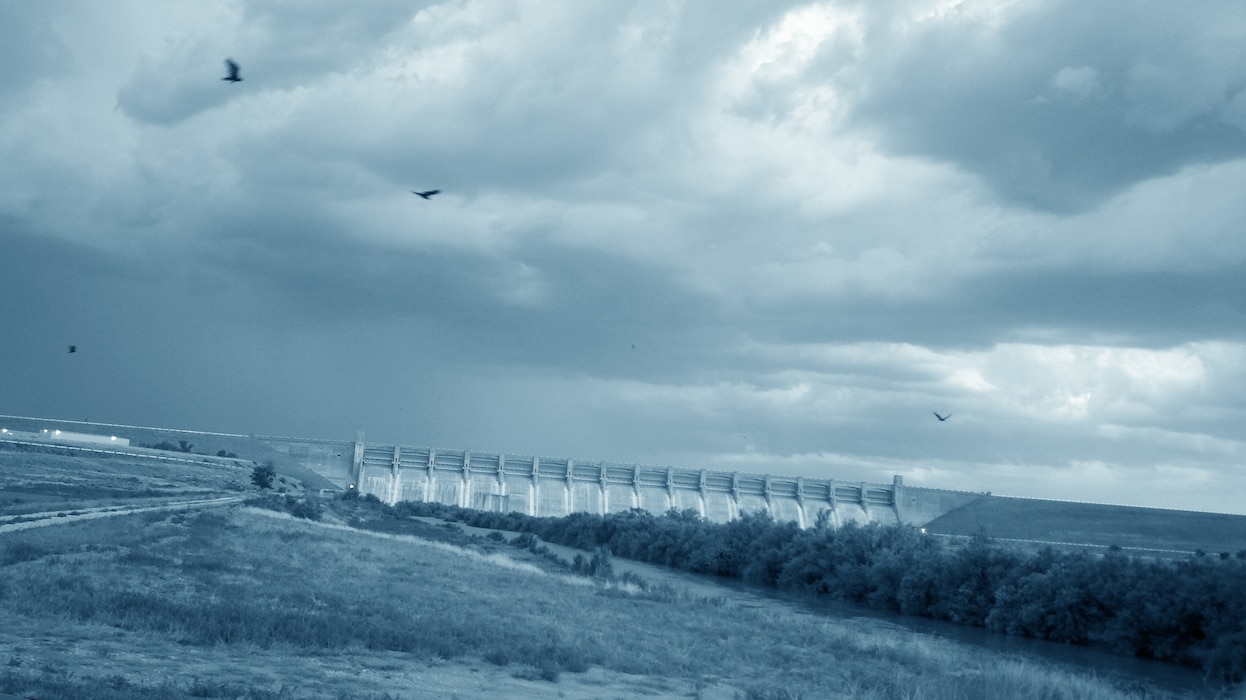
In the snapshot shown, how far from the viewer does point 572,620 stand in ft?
84.7

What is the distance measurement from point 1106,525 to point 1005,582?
52257mm

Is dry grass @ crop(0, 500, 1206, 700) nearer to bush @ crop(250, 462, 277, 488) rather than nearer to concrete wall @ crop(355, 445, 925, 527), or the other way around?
bush @ crop(250, 462, 277, 488)

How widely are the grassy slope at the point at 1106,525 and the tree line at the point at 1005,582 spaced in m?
19.7

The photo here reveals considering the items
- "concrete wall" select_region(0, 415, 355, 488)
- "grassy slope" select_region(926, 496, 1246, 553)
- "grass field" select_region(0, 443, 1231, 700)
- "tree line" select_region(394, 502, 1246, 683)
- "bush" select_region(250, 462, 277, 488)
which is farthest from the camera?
"concrete wall" select_region(0, 415, 355, 488)

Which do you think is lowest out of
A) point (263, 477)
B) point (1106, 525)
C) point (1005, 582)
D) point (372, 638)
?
point (1005, 582)

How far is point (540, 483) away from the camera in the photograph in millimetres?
113562

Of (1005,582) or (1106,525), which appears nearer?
(1005,582)

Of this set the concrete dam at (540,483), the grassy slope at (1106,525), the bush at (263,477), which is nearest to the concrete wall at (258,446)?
the concrete dam at (540,483)

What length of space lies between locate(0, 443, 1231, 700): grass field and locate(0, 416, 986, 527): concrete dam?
235 feet

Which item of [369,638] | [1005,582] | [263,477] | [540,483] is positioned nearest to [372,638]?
[369,638]

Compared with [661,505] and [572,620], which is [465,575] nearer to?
[572,620]

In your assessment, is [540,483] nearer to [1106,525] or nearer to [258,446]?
[258,446]

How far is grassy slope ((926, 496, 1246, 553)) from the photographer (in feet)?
274

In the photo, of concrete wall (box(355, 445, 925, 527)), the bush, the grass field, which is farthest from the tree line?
concrete wall (box(355, 445, 925, 527))
